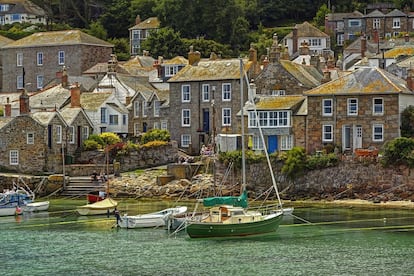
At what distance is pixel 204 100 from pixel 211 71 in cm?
229

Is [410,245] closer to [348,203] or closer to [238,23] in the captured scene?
[348,203]

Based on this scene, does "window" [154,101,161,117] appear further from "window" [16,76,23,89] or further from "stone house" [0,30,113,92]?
"window" [16,76,23,89]

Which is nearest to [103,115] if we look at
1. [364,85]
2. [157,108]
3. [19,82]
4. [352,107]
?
[157,108]

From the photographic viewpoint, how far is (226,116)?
83812 mm

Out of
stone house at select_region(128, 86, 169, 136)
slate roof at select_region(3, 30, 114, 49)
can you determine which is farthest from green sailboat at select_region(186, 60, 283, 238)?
slate roof at select_region(3, 30, 114, 49)

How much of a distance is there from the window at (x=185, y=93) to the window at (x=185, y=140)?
2643 mm

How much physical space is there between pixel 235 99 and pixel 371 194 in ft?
57.6

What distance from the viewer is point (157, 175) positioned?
77.1 m

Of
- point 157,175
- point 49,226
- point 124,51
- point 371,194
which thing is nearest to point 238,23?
point 124,51

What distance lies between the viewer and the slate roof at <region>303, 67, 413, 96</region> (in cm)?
7344

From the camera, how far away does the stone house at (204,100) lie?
83.6m

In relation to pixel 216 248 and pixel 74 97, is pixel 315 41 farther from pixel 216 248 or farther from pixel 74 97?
pixel 216 248

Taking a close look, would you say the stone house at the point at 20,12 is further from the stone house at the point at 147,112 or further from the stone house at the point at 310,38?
the stone house at the point at 147,112

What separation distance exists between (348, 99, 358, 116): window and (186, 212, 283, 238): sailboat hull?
1970 cm
